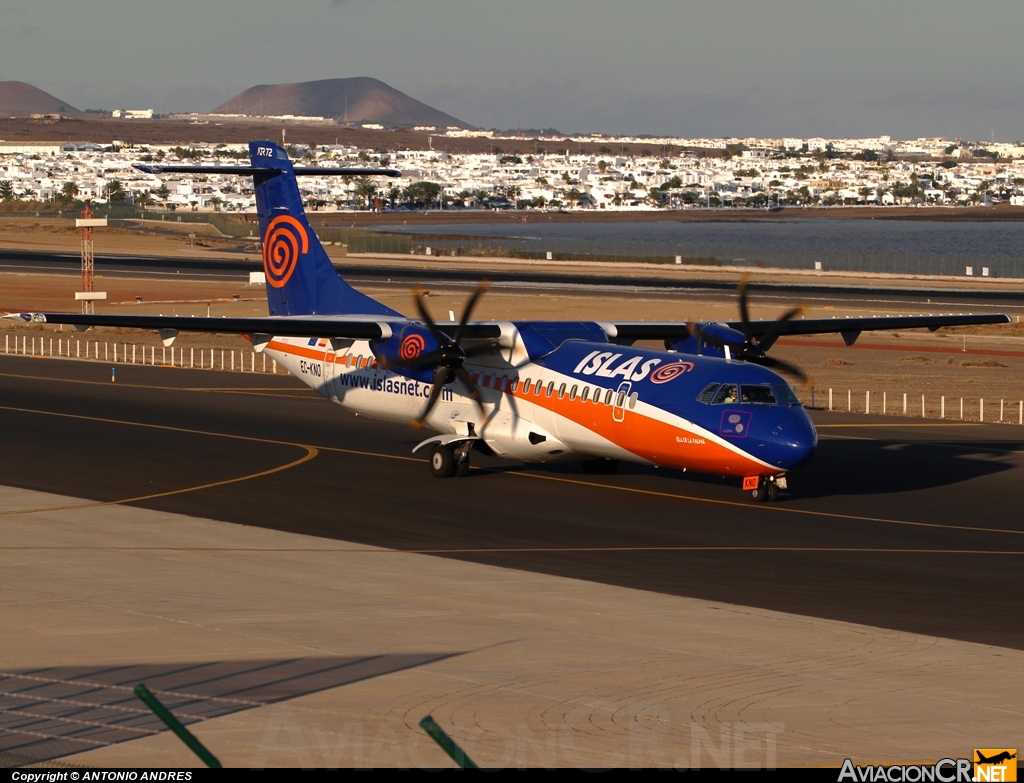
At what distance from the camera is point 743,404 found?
29.3 m

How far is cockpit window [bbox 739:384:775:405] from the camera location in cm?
2941

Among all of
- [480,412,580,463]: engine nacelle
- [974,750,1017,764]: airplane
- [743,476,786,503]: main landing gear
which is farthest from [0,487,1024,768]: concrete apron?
[480,412,580,463]: engine nacelle

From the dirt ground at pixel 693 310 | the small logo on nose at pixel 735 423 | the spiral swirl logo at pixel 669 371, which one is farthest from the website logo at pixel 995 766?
the dirt ground at pixel 693 310

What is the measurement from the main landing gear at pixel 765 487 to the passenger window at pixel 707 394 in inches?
87.5

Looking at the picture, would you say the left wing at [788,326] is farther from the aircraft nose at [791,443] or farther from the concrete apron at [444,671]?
the concrete apron at [444,671]

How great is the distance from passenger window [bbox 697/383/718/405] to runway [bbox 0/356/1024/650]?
248 cm

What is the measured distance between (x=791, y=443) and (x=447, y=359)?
8.60 metres

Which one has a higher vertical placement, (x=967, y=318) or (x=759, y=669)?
(x=967, y=318)

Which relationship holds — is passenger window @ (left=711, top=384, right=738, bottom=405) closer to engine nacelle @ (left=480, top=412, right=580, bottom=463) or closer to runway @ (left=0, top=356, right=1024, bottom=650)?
runway @ (left=0, top=356, right=1024, bottom=650)

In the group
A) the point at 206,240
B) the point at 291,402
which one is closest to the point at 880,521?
the point at 291,402

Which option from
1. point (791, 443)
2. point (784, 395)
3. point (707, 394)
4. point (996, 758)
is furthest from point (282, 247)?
point (996, 758)

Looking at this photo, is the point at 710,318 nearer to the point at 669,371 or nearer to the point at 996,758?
the point at 669,371

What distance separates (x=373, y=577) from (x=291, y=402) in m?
25.7

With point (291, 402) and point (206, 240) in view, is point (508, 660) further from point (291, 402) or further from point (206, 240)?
point (206, 240)
